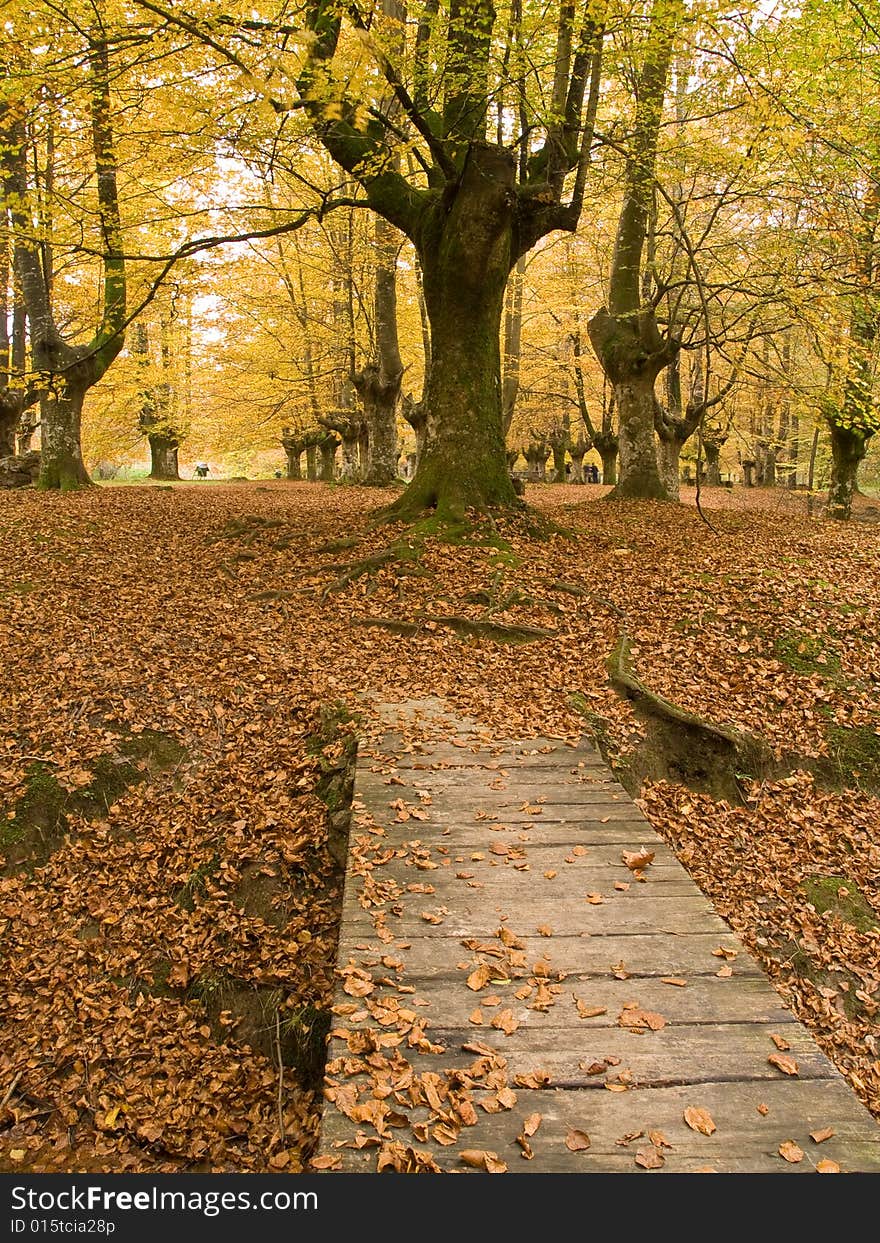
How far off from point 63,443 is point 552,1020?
46.6 ft

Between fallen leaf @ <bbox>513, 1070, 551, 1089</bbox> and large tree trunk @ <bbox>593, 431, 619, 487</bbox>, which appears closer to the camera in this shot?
fallen leaf @ <bbox>513, 1070, 551, 1089</bbox>

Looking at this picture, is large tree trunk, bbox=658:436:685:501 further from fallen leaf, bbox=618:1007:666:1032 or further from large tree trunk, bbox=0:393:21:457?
large tree trunk, bbox=0:393:21:457

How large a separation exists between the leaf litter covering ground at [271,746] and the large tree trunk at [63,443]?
3799 mm

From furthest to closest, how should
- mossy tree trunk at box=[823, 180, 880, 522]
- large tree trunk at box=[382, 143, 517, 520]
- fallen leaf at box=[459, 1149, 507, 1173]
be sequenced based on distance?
1. mossy tree trunk at box=[823, 180, 880, 522]
2. large tree trunk at box=[382, 143, 517, 520]
3. fallen leaf at box=[459, 1149, 507, 1173]

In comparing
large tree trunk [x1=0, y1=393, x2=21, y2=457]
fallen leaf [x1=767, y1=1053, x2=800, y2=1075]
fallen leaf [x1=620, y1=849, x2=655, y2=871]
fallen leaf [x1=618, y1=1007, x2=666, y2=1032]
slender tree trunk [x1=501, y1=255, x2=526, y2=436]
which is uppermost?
slender tree trunk [x1=501, y1=255, x2=526, y2=436]

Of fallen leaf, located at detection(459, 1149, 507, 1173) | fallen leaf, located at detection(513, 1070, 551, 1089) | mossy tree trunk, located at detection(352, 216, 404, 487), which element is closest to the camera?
fallen leaf, located at detection(459, 1149, 507, 1173)

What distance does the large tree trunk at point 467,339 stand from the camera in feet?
29.3

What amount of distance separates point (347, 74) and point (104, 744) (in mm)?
5639

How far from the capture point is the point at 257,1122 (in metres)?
3.68

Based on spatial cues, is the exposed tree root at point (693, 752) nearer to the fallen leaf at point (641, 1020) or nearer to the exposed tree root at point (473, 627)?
the exposed tree root at point (473, 627)

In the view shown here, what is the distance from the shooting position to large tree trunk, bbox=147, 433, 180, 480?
26594mm

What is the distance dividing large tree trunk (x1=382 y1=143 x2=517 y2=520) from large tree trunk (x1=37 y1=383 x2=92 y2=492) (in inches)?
301

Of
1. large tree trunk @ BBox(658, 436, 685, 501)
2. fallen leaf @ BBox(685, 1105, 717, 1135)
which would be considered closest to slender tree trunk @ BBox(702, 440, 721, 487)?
large tree trunk @ BBox(658, 436, 685, 501)

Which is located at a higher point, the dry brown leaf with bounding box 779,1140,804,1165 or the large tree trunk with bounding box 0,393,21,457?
the large tree trunk with bounding box 0,393,21,457
